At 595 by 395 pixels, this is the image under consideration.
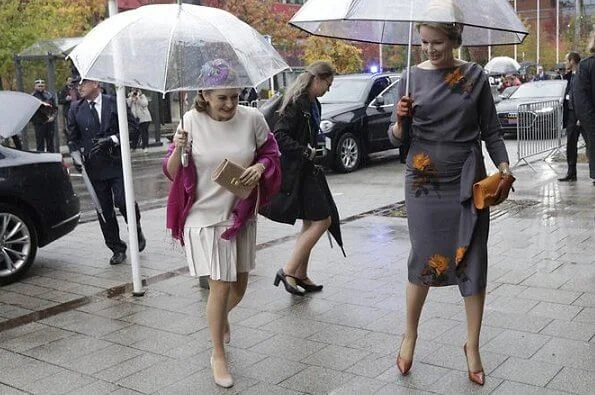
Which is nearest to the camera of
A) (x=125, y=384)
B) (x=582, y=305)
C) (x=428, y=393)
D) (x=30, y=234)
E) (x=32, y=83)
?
(x=428, y=393)

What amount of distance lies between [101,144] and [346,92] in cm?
954

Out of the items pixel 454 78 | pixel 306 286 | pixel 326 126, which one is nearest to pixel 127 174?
pixel 306 286

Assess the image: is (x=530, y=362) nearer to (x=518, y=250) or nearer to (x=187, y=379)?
(x=187, y=379)

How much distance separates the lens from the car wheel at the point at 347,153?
14.2m

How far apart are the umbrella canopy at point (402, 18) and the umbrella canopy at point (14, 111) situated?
125 inches

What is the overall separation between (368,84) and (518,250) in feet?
30.4

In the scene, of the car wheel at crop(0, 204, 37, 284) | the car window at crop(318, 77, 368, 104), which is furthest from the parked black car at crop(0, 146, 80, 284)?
the car window at crop(318, 77, 368, 104)

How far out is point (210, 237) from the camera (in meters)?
4.07

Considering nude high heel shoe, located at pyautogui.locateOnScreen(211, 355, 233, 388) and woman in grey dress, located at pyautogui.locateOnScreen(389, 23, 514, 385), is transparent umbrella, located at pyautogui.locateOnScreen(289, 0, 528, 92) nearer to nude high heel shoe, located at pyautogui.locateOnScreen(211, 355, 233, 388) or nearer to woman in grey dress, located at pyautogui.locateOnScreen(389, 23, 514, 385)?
woman in grey dress, located at pyautogui.locateOnScreen(389, 23, 514, 385)

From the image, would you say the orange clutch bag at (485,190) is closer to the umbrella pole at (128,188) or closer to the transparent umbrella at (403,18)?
the transparent umbrella at (403,18)

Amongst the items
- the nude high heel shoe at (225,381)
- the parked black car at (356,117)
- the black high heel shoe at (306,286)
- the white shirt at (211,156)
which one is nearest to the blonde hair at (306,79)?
the black high heel shoe at (306,286)

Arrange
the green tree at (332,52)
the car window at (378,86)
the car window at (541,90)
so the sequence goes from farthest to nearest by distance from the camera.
→ the green tree at (332,52) < the car window at (541,90) < the car window at (378,86)

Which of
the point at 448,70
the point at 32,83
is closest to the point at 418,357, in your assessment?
the point at 448,70

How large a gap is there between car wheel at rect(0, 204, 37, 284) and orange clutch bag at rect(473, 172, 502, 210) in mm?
4502
